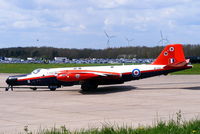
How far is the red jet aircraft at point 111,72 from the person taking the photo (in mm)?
26906

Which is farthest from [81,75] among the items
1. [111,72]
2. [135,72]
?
[135,72]

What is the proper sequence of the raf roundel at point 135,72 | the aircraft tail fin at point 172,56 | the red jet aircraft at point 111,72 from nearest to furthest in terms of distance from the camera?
the red jet aircraft at point 111,72
the raf roundel at point 135,72
the aircraft tail fin at point 172,56

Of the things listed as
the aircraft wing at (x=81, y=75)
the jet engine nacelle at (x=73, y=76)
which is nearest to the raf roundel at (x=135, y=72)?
the aircraft wing at (x=81, y=75)

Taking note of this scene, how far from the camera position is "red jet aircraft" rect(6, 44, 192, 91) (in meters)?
26.9

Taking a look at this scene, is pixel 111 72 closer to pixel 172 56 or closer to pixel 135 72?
pixel 135 72

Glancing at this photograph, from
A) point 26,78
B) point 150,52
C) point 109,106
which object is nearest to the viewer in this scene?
point 109,106

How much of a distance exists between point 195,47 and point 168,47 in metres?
102

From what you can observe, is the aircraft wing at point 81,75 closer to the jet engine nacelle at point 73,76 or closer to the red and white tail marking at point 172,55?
the jet engine nacelle at point 73,76

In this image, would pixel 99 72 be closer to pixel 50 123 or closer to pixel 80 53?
pixel 50 123

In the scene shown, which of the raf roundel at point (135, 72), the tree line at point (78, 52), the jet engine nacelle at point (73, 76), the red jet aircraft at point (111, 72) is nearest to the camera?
the jet engine nacelle at point (73, 76)

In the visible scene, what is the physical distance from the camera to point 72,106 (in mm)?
18422

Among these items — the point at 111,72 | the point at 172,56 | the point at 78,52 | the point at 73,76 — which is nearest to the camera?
the point at 73,76

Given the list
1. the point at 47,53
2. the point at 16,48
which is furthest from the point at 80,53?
the point at 16,48

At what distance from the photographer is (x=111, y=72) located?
2705cm
